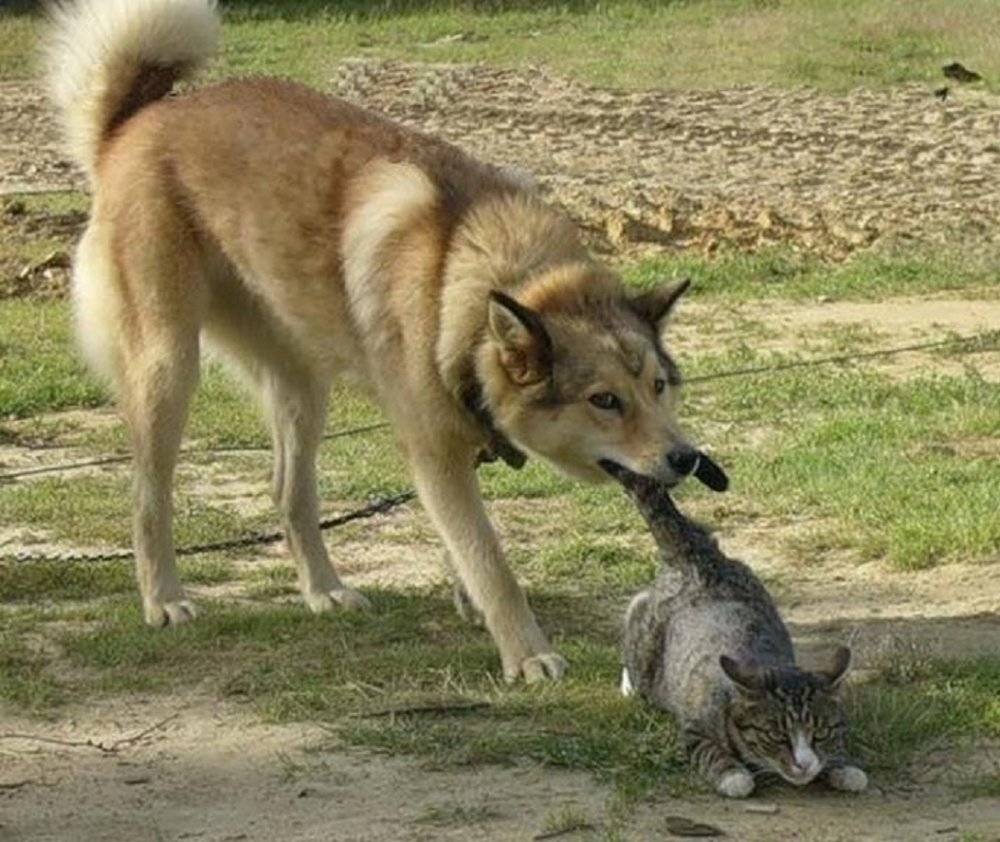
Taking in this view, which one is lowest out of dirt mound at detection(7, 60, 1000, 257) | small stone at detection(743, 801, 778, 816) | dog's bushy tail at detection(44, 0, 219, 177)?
dirt mound at detection(7, 60, 1000, 257)

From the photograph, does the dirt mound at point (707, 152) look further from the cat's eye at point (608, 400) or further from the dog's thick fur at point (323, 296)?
the cat's eye at point (608, 400)

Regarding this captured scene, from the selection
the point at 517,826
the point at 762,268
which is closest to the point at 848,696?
the point at 517,826

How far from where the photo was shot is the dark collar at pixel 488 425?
22.2 feet

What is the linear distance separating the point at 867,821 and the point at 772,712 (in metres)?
0.31

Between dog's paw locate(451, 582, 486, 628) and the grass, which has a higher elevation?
dog's paw locate(451, 582, 486, 628)

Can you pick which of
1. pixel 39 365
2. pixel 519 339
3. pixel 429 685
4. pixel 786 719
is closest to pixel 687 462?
pixel 519 339

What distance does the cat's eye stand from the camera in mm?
6559

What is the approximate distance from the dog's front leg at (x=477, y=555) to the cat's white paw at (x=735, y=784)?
1.23m

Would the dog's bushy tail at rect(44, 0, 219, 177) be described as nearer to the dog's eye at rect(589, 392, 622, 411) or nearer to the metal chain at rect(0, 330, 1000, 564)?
the metal chain at rect(0, 330, 1000, 564)

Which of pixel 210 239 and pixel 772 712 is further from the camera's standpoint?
pixel 210 239

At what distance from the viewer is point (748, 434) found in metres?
10.0

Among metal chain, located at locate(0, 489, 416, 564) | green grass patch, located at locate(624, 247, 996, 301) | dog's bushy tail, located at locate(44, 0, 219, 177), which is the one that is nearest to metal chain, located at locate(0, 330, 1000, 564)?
metal chain, located at locate(0, 489, 416, 564)

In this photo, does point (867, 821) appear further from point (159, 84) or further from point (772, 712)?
point (159, 84)

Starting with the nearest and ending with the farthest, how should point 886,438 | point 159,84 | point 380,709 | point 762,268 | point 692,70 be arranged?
point 380,709 < point 159,84 < point 886,438 < point 762,268 < point 692,70
